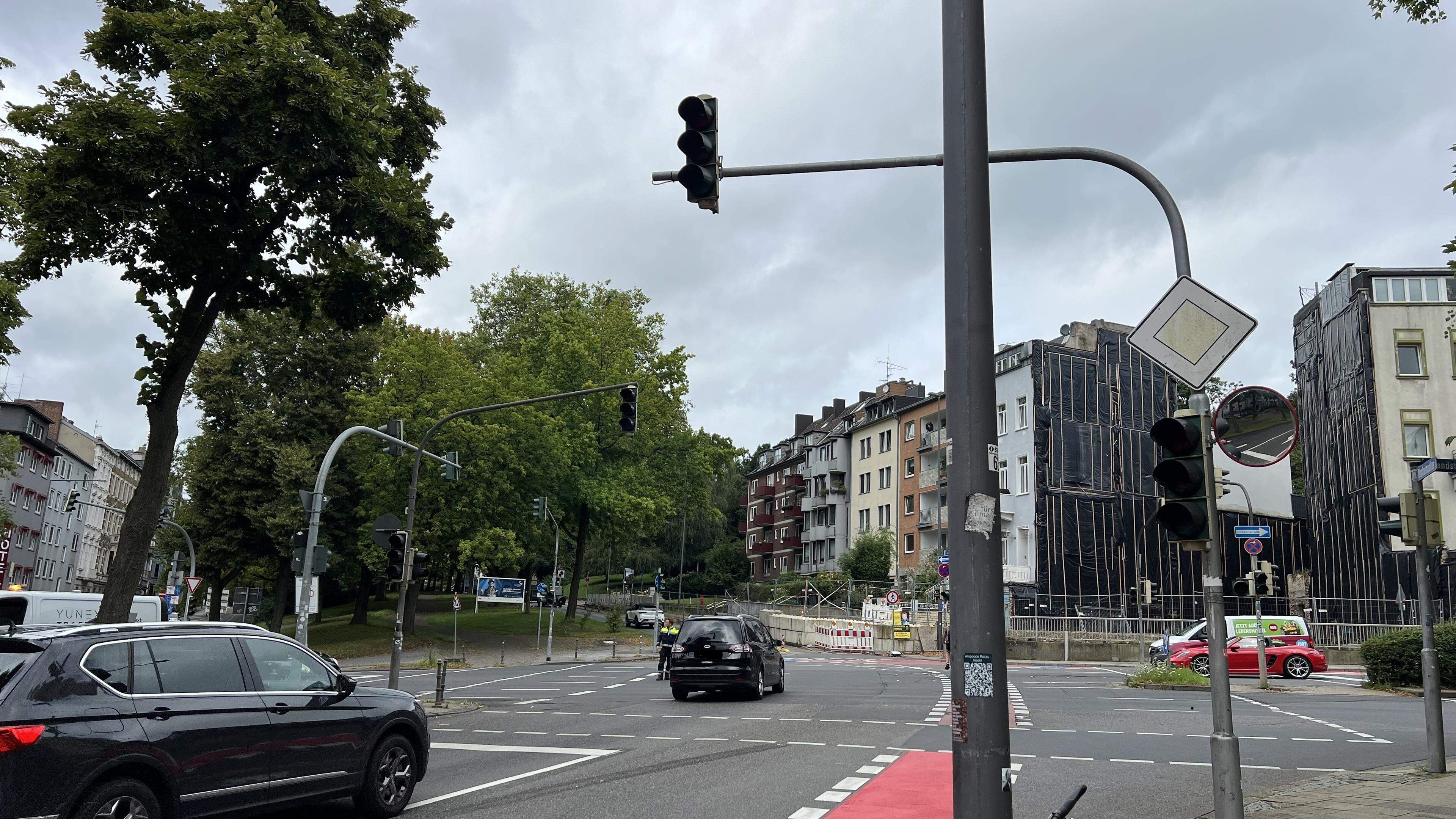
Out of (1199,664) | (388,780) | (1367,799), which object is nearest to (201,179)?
(388,780)

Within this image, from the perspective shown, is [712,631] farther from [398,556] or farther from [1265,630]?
[1265,630]

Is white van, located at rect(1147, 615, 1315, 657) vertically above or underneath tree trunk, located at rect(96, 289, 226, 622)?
underneath

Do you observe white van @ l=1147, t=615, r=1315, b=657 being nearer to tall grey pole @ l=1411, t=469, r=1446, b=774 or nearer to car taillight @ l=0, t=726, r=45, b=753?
tall grey pole @ l=1411, t=469, r=1446, b=774

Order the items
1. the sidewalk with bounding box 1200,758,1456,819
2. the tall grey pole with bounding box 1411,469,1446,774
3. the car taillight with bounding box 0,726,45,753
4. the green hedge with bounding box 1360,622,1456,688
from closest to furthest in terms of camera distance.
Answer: the car taillight with bounding box 0,726,45,753 → the sidewalk with bounding box 1200,758,1456,819 → the tall grey pole with bounding box 1411,469,1446,774 → the green hedge with bounding box 1360,622,1456,688

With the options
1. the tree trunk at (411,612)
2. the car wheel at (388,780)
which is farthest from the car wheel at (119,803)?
the tree trunk at (411,612)

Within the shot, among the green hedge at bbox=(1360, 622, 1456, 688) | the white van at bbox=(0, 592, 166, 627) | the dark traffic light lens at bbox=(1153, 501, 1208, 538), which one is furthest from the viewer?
the green hedge at bbox=(1360, 622, 1456, 688)

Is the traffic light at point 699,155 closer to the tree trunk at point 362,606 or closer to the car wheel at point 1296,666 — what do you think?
the car wheel at point 1296,666

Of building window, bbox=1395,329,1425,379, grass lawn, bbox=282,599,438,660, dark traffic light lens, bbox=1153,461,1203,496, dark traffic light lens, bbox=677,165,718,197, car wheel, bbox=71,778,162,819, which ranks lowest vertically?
grass lawn, bbox=282,599,438,660

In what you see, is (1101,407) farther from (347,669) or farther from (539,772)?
(539,772)

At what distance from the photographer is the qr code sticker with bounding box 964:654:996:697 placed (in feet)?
16.9

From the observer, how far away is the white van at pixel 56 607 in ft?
59.7

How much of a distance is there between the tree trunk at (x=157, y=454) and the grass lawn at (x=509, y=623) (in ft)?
110

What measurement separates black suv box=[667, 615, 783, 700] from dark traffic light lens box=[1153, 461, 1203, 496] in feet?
45.2

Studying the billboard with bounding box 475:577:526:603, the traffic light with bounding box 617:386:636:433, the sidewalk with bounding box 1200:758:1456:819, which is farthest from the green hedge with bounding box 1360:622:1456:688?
the billboard with bounding box 475:577:526:603
